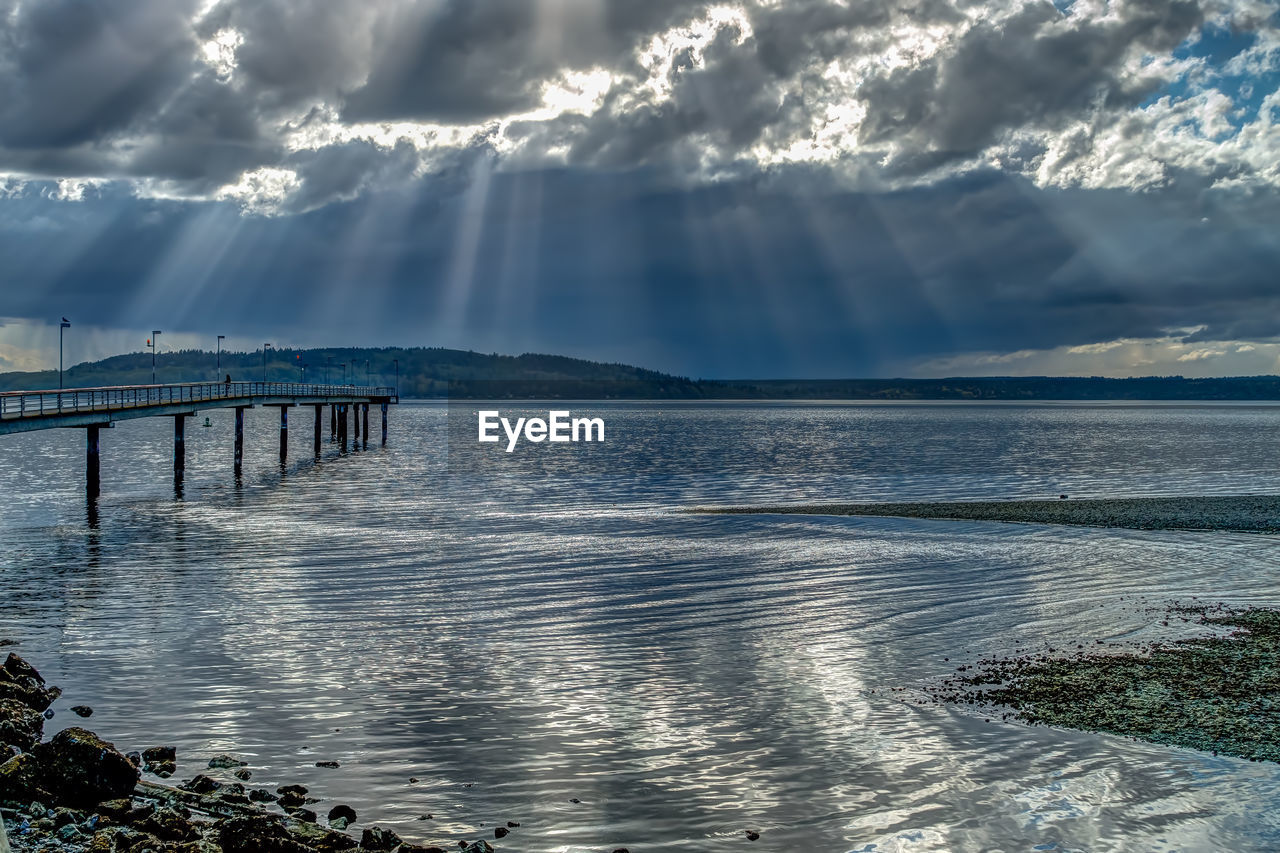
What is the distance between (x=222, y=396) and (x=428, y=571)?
54770 mm

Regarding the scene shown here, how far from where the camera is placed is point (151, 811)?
37.6ft

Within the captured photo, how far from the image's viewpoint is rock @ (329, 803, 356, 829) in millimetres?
11500

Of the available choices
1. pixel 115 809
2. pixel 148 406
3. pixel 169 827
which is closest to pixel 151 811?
pixel 115 809

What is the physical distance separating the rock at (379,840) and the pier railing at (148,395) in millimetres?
39948

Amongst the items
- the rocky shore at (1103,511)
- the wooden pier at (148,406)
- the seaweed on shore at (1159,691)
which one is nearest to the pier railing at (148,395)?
the wooden pier at (148,406)

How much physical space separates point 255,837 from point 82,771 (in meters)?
2.80

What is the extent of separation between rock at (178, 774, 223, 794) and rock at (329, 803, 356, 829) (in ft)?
5.65

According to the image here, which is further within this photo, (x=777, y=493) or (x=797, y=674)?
(x=777, y=493)

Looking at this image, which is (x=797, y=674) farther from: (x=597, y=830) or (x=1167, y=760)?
(x=597, y=830)

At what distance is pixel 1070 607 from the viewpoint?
23938 millimetres

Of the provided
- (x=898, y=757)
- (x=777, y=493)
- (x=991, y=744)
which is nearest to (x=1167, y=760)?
(x=991, y=744)

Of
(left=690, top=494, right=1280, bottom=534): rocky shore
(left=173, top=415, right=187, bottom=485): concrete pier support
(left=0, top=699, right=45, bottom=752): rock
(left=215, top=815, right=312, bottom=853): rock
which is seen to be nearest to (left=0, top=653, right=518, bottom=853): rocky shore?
(left=215, top=815, right=312, bottom=853): rock

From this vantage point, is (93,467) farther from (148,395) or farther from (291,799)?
(291,799)

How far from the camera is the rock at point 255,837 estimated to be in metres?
10.4
